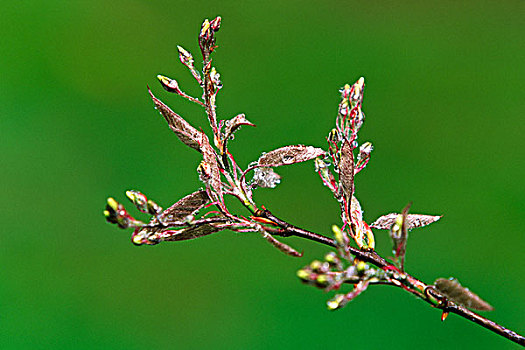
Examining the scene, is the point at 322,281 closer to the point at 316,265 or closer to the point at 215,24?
the point at 316,265

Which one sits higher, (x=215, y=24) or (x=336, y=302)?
(x=215, y=24)

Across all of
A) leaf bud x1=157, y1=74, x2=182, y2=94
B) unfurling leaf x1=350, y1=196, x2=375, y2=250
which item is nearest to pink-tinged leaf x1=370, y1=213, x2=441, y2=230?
unfurling leaf x1=350, y1=196, x2=375, y2=250

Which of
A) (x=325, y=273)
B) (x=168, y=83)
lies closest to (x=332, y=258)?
(x=325, y=273)

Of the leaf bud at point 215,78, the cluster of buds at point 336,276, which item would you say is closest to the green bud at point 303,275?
the cluster of buds at point 336,276

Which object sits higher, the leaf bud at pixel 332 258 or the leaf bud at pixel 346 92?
the leaf bud at pixel 346 92

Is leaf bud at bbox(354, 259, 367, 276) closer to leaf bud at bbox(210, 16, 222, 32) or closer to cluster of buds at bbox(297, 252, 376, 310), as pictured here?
cluster of buds at bbox(297, 252, 376, 310)

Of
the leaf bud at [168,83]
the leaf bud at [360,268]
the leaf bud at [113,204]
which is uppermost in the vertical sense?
the leaf bud at [168,83]

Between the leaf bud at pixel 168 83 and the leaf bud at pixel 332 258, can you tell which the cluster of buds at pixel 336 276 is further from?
the leaf bud at pixel 168 83
